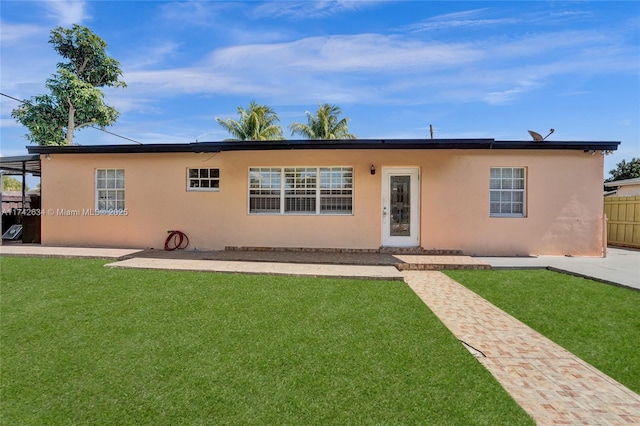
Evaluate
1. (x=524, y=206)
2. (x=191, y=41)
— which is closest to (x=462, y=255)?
(x=524, y=206)

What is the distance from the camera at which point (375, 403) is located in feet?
8.61

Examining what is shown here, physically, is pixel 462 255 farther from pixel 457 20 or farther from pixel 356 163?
pixel 457 20

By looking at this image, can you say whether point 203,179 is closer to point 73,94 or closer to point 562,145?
point 562,145

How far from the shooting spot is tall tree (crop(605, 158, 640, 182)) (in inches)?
1209

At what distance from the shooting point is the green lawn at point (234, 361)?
2.50 m

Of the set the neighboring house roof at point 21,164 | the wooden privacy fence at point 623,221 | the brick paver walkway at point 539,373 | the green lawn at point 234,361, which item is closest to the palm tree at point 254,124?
the neighboring house roof at point 21,164

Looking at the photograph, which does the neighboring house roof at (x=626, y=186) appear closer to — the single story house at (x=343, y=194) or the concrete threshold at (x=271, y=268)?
the single story house at (x=343, y=194)

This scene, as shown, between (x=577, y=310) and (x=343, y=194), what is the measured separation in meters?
6.58

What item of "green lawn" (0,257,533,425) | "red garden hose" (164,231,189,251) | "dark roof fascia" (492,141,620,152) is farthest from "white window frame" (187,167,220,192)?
"dark roof fascia" (492,141,620,152)

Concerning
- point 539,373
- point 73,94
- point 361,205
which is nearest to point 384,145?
point 361,205

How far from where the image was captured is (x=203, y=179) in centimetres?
1076

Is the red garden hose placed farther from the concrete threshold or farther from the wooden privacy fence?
the wooden privacy fence

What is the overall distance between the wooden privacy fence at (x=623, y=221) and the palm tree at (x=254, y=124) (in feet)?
80.1

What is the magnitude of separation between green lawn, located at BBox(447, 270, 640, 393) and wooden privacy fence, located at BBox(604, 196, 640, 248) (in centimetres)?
784
